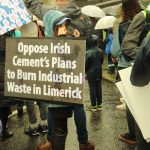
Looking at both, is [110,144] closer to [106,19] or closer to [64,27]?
[64,27]

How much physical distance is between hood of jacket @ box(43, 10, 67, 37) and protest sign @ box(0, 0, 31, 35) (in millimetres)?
376

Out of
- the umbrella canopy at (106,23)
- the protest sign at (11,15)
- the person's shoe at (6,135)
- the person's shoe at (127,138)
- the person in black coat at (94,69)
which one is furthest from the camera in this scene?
the umbrella canopy at (106,23)

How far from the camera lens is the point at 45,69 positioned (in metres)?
3.61

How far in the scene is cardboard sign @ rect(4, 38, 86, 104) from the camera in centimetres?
349

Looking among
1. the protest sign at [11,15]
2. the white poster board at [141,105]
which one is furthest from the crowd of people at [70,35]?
the white poster board at [141,105]

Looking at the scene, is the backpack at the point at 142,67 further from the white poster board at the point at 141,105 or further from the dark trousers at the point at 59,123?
the dark trousers at the point at 59,123

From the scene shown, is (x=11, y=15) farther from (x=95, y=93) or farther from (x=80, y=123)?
(x=95, y=93)

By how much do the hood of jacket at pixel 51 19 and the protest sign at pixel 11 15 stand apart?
38 cm

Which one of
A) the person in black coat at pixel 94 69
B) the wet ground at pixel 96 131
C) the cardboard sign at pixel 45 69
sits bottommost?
the wet ground at pixel 96 131

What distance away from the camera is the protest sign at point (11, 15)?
152 inches

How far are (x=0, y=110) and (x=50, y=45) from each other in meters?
2.62

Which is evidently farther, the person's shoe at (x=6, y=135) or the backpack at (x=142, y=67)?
the person's shoe at (x=6, y=135)

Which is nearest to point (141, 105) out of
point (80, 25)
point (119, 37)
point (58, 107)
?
point (58, 107)

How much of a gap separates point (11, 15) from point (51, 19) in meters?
0.60
